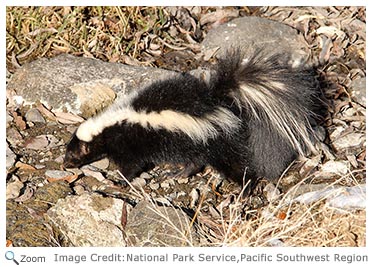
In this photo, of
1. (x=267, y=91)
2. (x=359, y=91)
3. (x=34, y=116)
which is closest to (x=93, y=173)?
(x=34, y=116)

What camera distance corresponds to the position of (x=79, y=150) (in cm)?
760

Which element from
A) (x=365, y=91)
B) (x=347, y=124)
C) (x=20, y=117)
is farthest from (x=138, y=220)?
(x=365, y=91)

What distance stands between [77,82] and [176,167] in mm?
1583

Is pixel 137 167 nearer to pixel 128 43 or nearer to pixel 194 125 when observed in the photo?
pixel 194 125

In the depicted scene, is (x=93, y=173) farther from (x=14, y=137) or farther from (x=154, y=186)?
(x=14, y=137)

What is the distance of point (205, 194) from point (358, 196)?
4.92 ft

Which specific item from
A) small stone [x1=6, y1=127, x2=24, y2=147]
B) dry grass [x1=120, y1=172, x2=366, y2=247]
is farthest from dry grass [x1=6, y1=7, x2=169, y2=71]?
dry grass [x1=120, y1=172, x2=366, y2=247]

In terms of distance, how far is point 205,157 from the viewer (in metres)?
7.28

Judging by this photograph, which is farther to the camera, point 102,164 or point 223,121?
point 102,164

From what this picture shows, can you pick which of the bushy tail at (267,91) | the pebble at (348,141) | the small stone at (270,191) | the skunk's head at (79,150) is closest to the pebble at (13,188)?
the skunk's head at (79,150)

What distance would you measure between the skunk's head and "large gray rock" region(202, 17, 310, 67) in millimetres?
2321

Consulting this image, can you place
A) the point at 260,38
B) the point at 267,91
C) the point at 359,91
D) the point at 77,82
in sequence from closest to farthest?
1. the point at 267,91
2. the point at 77,82
3. the point at 359,91
4. the point at 260,38

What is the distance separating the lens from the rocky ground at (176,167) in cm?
644

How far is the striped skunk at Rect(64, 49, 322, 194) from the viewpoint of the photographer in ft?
23.1
